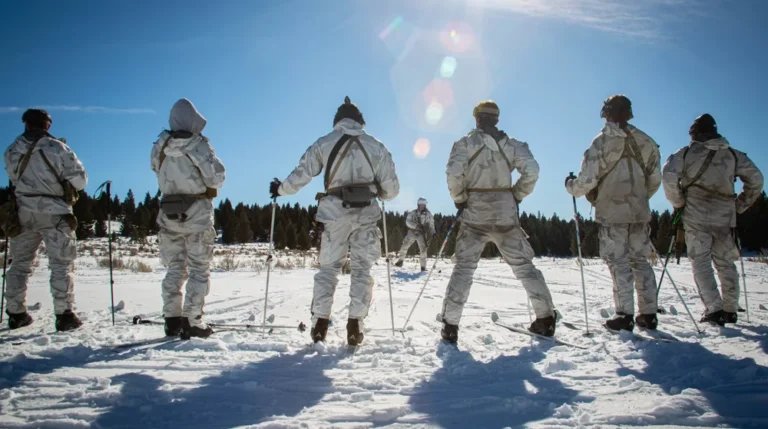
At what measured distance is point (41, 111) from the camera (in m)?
4.65

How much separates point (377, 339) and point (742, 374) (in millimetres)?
2725

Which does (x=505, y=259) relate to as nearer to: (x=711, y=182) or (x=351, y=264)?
(x=351, y=264)

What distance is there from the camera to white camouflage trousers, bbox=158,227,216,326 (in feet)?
13.2

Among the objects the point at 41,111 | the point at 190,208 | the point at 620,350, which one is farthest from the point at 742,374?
the point at 41,111

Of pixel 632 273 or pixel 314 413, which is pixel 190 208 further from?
pixel 632 273

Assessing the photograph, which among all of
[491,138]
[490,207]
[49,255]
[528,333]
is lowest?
[528,333]

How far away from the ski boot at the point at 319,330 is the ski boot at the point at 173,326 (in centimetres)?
148

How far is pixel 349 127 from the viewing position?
13.1 feet

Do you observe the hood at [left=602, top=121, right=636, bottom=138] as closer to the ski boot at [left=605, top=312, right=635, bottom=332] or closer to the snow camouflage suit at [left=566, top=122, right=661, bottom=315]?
the snow camouflage suit at [left=566, top=122, right=661, bottom=315]

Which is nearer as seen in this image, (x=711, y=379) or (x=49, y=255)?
(x=711, y=379)

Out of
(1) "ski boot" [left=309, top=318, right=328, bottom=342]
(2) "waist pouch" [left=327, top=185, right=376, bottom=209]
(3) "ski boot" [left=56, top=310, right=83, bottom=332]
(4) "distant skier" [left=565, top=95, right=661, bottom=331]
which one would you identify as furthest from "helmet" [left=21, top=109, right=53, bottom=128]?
(4) "distant skier" [left=565, top=95, right=661, bottom=331]

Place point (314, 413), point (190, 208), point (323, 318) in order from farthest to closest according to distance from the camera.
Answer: point (190, 208) → point (323, 318) → point (314, 413)

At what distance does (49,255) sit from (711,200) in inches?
308

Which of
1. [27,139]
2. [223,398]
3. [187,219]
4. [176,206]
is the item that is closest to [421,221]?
[187,219]
